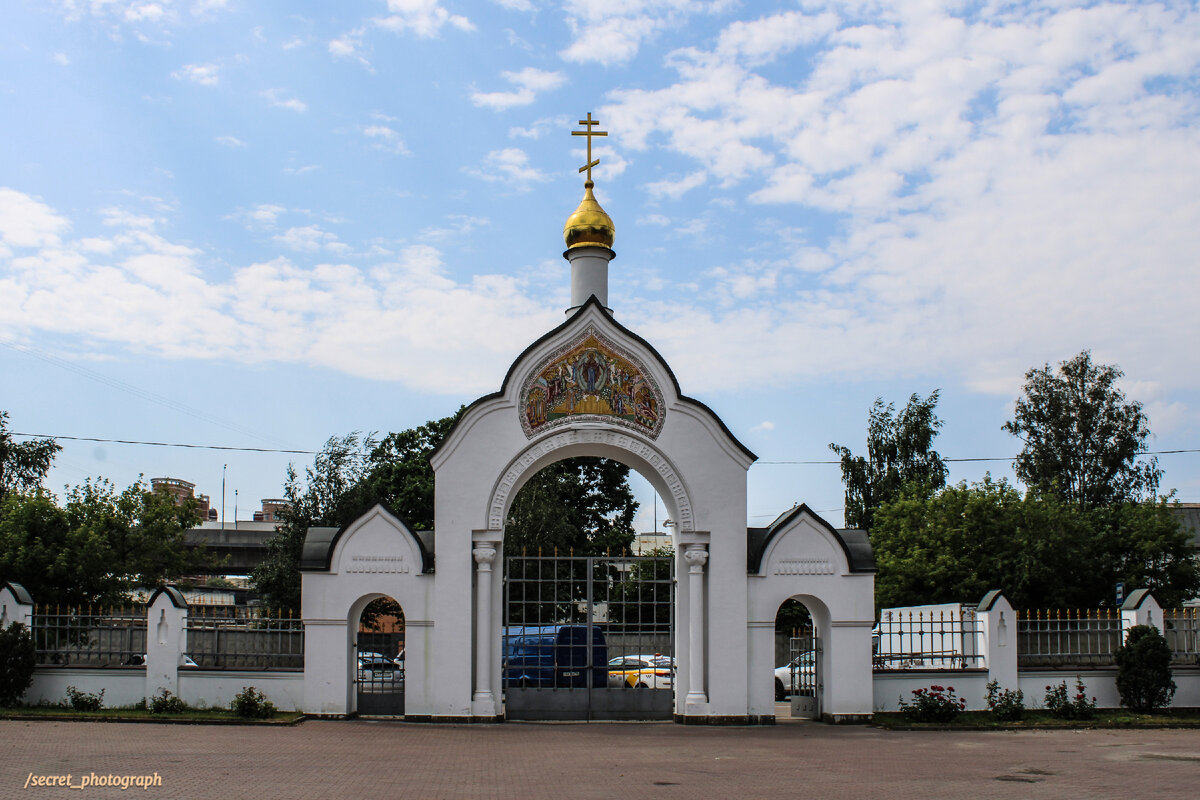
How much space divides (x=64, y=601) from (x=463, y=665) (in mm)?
14540

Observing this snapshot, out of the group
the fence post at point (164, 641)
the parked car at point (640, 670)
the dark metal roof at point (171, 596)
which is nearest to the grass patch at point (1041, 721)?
the parked car at point (640, 670)

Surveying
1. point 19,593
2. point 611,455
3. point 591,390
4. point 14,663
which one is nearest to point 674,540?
point 611,455

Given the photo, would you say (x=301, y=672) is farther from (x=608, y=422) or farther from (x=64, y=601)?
(x=64, y=601)

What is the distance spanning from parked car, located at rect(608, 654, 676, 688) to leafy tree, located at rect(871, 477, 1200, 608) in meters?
13.5

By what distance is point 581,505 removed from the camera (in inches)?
1487

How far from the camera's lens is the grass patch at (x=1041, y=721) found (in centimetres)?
1563

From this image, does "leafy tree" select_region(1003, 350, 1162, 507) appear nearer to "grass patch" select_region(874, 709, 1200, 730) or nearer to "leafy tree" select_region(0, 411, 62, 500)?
"grass patch" select_region(874, 709, 1200, 730)

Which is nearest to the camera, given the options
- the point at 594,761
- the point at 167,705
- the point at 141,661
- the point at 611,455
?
the point at 594,761

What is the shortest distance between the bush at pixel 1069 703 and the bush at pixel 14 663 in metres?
15.8

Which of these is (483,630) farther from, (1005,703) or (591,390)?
(1005,703)

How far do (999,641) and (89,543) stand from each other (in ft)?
66.0

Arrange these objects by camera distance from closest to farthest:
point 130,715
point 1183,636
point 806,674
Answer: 1. point 130,715
2. point 806,674
3. point 1183,636

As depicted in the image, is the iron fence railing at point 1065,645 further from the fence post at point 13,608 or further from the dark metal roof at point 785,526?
the fence post at point 13,608

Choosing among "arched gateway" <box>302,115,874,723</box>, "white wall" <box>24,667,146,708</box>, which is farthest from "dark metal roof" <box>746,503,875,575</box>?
"white wall" <box>24,667,146,708</box>
